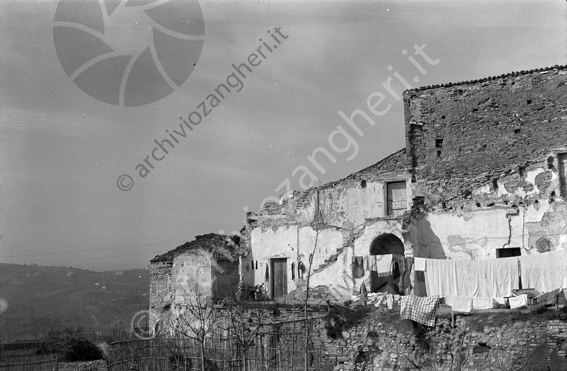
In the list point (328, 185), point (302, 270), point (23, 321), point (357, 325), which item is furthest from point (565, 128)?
point (23, 321)

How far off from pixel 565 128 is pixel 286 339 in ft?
47.1

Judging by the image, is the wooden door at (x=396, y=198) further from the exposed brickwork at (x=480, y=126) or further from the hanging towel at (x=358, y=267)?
the hanging towel at (x=358, y=267)

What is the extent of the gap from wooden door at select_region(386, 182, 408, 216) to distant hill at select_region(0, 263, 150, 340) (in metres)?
16.9

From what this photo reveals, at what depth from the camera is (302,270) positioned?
72.2 ft

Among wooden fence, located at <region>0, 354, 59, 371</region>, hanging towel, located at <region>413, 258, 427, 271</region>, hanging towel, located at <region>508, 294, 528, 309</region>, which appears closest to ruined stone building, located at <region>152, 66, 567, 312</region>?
hanging towel, located at <region>413, 258, 427, 271</region>

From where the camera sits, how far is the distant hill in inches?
1529

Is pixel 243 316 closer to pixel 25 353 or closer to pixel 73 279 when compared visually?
pixel 25 353

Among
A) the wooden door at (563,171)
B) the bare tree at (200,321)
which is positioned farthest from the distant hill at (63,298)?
the wooden door at (563,171)

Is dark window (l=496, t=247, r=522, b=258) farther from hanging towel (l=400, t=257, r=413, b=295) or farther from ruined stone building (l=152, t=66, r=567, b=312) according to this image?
hanging towel (l=400, t=257, r=413, b=295)

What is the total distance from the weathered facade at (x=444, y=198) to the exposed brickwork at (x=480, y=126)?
4 cm

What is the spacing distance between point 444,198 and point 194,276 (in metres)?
10.3

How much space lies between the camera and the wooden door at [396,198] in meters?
23.4

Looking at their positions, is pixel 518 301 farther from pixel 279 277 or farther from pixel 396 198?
pixel 279 277

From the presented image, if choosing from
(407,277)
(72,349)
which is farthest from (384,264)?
(72,349)
